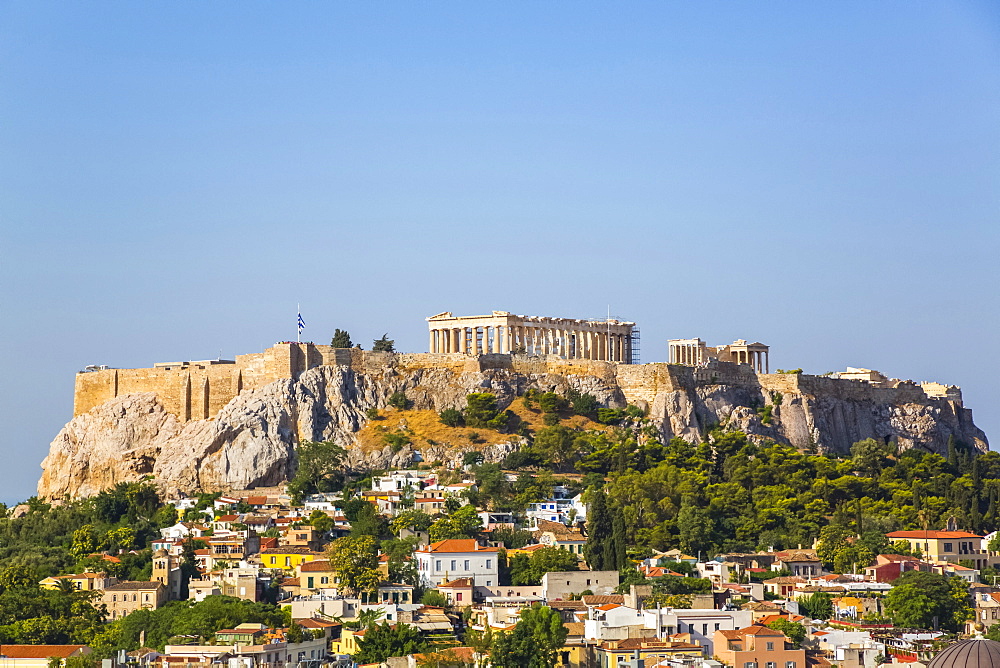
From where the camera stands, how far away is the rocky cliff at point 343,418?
237ft

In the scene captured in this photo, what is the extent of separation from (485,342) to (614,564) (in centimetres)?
2198

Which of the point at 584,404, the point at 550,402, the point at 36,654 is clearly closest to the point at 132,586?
the point at 36,654

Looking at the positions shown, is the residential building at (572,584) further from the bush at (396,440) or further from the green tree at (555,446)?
the bush at (396,440)

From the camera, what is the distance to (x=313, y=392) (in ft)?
245

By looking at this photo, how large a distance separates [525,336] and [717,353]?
11.7 metres

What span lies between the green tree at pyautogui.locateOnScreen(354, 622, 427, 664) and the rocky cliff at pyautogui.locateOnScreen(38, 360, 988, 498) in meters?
21.2

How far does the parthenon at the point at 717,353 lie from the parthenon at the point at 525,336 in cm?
377

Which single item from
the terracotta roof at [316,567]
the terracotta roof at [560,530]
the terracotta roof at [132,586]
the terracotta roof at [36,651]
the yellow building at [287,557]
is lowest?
the terracotta roof at [36,651]

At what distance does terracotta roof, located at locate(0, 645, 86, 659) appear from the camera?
51.6m

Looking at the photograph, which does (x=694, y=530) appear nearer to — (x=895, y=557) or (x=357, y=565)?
(x=895, y=557)

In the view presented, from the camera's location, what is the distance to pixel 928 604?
5644cm

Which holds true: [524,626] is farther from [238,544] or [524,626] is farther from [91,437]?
[91,437]

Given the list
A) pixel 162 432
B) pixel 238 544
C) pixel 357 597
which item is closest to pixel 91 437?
pixel 162 432

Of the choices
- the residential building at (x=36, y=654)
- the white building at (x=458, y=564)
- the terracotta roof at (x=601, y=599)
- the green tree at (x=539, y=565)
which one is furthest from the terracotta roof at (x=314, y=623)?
the green tree at (x=539, y=565)
